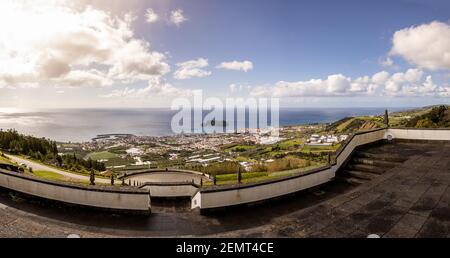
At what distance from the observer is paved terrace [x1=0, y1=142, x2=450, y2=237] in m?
4.69

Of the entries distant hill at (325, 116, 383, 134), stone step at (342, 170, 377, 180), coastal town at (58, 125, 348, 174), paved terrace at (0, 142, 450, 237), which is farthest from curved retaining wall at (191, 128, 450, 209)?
coastal town at (58, 125, 348, 174)

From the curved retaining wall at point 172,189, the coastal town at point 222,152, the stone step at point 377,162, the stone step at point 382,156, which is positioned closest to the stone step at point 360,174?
the stone step at point 377,162

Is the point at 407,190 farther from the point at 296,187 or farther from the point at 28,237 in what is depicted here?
the point at 28,237

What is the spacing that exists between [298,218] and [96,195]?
15.6 ft

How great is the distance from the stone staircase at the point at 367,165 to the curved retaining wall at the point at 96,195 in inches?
244

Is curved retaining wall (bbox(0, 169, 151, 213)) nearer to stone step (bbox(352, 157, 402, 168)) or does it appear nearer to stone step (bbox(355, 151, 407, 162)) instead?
stone step (bbox(352, 157, 402, 168))

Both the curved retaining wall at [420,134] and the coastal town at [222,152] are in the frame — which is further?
the coastal town at [222,152]

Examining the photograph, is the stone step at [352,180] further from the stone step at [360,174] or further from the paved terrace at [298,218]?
the paved terrace at [298,218]

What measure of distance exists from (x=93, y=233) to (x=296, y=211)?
440 centimetres

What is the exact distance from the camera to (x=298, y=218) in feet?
17.7

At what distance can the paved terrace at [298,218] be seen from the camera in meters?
4.69

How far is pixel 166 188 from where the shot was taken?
35.4 feet

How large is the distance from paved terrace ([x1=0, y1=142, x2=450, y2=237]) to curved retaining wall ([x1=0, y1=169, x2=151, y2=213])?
0.24m

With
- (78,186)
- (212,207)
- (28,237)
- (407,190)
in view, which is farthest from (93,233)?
Result: (407,190)
